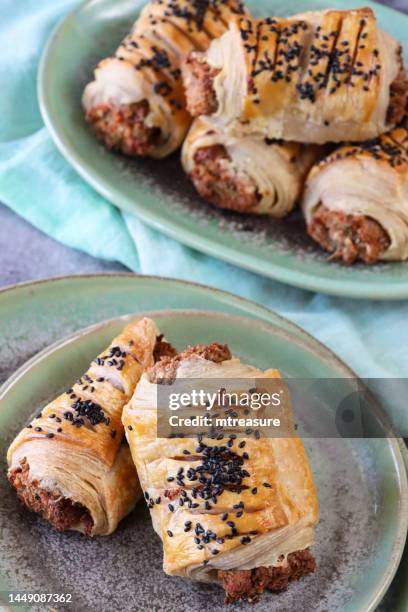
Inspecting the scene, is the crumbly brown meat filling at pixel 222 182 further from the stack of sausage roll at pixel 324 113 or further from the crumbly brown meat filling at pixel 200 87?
the crumbly brown meat filling at pixel 200 87

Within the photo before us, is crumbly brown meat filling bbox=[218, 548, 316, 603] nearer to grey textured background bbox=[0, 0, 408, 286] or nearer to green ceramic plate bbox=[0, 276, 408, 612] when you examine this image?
green ceramic plate bbox=[0, 276, 408, 612]

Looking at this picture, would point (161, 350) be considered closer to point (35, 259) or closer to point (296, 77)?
point (35, 259)

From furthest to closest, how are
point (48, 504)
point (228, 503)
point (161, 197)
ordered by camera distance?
point (161, 197) → point (48, 504) → point (228, 503)

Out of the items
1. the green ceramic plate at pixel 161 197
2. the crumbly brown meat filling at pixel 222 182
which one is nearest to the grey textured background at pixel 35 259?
the green ceramic plate at pixel 161 197

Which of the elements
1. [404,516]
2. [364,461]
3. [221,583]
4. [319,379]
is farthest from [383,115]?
[221,583]

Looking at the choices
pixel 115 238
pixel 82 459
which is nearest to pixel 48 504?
pixel 82 459

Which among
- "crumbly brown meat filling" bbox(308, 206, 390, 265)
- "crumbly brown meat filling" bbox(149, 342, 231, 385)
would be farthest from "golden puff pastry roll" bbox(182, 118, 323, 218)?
"crumbly brown meat filling" bbox(149, 342, 231, 385)
